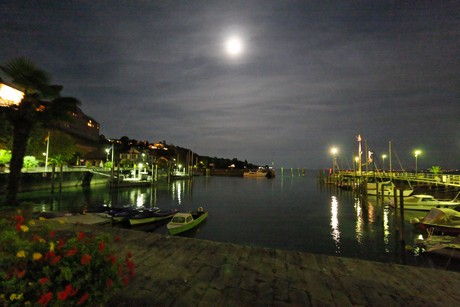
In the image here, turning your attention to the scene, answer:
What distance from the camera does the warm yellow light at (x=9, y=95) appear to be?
474 inches

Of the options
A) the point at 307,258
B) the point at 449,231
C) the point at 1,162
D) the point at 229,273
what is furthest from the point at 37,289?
the point at 1,162

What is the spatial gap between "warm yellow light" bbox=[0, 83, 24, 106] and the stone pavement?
9.93 meters

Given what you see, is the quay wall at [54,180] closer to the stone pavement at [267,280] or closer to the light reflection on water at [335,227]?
the stone pavement at [267,280]

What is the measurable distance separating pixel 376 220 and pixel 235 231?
61.9 feet

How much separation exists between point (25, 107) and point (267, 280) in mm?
14088

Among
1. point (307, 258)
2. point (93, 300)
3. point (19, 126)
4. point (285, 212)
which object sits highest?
point (19, 126)

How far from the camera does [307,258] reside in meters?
8.58

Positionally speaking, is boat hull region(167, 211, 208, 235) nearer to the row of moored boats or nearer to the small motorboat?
the row of moored boats

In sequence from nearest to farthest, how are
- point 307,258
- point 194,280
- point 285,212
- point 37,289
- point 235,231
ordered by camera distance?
1. point 37,289
2. point 194,280
3. point 307,258
4. point 235,231
5. point 285,212

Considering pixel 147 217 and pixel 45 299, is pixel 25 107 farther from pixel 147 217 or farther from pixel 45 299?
pixel 147 217

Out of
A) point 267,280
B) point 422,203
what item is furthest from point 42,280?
point 422,203

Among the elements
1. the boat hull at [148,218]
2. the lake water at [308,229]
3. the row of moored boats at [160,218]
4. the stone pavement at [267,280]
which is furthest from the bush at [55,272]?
the boat hull at [148,218]

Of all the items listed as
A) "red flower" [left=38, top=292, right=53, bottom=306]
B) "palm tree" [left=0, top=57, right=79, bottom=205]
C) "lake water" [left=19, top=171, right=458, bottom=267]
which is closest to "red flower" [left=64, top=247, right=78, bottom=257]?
"red flower" [left=38, top=292, right=53, bottom=306]

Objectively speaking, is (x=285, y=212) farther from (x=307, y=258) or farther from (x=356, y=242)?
(x=307, y=258)
